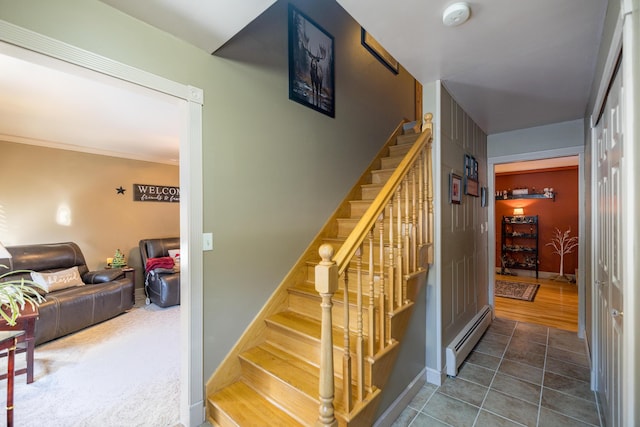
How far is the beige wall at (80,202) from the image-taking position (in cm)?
359

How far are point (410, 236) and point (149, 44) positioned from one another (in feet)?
6.65

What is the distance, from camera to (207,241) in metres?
1.77

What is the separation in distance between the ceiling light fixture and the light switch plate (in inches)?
74.7

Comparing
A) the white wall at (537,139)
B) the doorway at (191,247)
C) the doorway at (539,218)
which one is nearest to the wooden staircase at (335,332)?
the doorway at (191,247)

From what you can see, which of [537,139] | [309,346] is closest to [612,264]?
[309,346]

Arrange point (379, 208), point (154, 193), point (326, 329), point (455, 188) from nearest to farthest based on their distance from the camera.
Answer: point (326, 329), point (379, 208), point (455, 188), point (154, 193)

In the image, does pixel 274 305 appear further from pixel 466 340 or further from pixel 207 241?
pixel 466 340

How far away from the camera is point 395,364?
180 cm

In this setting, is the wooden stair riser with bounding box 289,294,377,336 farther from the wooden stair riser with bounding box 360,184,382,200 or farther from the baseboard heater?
the wooden stair riser with bounding box 360,184,382,200

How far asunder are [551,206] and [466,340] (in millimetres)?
5312

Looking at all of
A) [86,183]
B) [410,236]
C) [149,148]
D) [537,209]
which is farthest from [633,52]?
[537,209]

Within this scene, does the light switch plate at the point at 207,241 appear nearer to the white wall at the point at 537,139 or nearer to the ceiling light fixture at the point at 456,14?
the ceiling light fixture at the point at 456,14

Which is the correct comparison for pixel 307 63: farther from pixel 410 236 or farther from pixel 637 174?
pixel 637 174

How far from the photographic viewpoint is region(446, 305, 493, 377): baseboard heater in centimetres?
229
